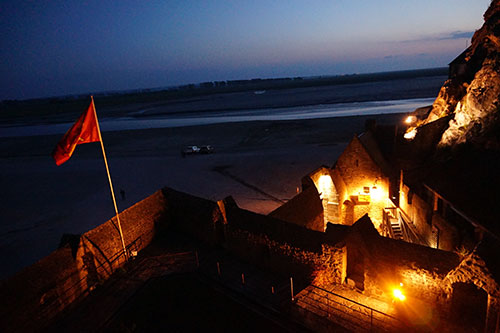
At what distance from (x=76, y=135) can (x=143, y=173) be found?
29395mm

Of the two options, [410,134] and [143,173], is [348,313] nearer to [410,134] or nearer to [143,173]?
[410,134]

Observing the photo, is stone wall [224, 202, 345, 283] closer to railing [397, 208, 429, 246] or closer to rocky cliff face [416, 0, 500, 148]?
railing [397, 208, 429, 246]

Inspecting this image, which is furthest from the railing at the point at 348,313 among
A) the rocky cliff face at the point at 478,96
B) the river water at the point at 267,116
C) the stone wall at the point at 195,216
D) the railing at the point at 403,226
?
the river water at the point at 267,116

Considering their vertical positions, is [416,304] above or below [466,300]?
below

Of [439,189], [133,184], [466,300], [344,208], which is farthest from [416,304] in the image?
[133,184]

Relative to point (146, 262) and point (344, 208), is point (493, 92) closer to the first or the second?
point (344, 208)

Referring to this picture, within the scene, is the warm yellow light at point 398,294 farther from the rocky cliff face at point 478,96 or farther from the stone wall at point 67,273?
the stone wall at point 67,273

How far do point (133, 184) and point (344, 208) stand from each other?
90.9ft

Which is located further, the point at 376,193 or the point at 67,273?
the point at 376,193

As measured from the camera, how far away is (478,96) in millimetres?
18781

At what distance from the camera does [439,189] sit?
1606cm

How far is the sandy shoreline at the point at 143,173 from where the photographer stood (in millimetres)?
27844

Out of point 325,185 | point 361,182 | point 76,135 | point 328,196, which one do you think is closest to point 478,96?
point 361,182

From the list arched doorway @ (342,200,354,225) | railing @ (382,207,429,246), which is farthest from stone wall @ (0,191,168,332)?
railing @ (382,207,429,246)
